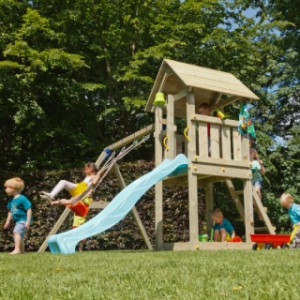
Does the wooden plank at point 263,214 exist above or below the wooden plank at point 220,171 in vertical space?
below

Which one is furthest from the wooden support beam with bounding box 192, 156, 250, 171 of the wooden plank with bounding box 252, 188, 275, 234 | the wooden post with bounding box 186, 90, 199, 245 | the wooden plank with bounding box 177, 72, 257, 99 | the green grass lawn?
the green grass lawn

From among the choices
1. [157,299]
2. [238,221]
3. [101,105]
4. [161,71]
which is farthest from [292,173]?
[157,299]

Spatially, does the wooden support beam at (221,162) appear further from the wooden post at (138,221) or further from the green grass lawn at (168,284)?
the green grass lawn at (168,284)

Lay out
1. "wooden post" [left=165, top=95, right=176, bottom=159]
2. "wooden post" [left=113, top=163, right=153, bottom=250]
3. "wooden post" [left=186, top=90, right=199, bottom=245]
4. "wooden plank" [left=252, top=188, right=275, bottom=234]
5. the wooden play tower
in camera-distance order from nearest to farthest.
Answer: "wooden post" [left=186, top=90, right=199, bottom=245] → the wooden play tower → "wooden post" [left=165, top=95, right=176, bottom=159] → "wooden plank" [left=252, top=188, right=275, bottom=234] → "wooden post" [left=113, top=163, right=153, bottom=250]

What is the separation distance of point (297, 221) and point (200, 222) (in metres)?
3.10

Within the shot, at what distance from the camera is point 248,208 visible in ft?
25.6

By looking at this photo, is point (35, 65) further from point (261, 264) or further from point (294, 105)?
point (294, 105)

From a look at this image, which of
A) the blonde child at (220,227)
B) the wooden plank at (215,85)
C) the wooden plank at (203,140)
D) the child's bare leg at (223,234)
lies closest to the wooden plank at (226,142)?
the wooden plank at (203,140)

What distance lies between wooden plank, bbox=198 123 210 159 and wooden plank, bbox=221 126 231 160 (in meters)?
0.36

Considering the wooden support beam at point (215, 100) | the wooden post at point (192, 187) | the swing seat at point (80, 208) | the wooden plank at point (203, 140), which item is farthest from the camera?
the wooden support beam at point (215, 100)

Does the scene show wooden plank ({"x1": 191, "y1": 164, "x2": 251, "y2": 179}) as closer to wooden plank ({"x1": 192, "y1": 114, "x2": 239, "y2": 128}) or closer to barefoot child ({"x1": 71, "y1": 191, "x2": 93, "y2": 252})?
wooden plank ({"x1": 192, "y1": 114, "x2": 239, "y2": 128})

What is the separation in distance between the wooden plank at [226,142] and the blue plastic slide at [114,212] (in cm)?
81

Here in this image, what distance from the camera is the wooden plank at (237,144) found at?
8.02 m

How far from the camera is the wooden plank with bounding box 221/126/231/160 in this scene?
7852 millimetres
